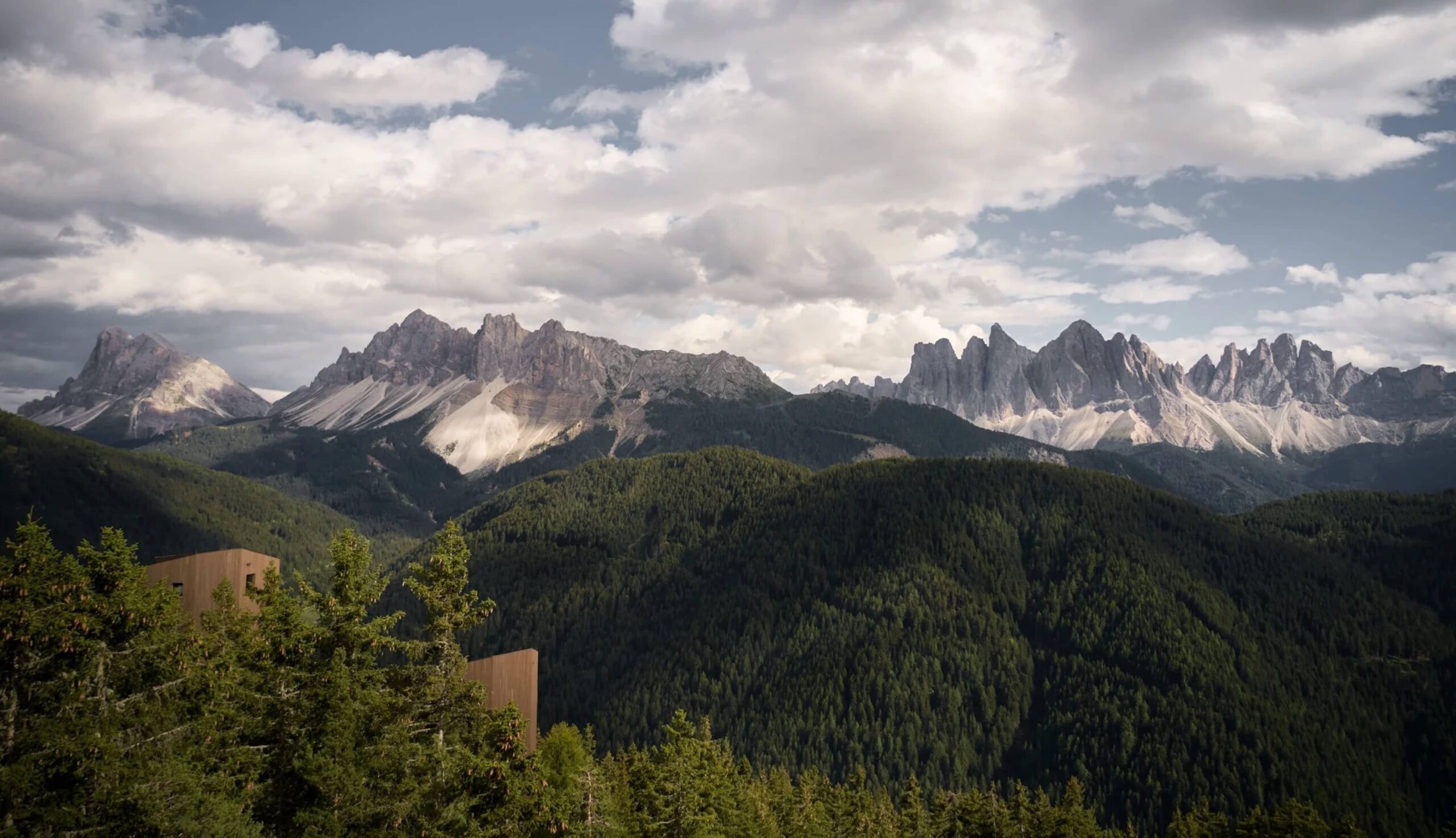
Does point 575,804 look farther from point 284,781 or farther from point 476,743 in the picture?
point 284,781

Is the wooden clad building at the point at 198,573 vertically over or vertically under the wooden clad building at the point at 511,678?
over

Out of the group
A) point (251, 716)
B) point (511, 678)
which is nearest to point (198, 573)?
point (251, 716)

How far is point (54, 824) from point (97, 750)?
226cm

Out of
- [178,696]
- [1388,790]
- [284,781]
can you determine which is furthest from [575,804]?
[1388,790]

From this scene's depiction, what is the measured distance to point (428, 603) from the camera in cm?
3409

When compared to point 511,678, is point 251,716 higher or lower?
higher

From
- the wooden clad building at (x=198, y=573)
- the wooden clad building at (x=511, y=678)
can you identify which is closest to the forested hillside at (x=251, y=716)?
the wooden clad building at (x=511, y=678)

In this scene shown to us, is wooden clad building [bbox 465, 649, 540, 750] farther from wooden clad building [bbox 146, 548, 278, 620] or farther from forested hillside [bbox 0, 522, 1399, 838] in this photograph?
wooden clad building [bbox 146, 548, 278, 620]

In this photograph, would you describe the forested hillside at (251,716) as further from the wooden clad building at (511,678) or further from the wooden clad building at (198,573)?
the wooden clad building at (198,573)

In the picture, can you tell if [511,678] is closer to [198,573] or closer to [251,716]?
[251,716]

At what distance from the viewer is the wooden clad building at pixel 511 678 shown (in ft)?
135

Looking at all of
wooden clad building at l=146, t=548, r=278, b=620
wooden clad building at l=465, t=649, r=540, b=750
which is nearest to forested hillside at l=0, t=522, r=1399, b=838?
wooden clad building at l=465, t=649, r=540, b=750

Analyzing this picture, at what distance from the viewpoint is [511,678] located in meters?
41.4

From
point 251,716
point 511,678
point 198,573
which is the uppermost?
point 198,573
